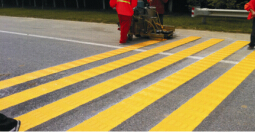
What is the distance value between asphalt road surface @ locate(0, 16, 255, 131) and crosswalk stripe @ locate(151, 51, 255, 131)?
11 mm

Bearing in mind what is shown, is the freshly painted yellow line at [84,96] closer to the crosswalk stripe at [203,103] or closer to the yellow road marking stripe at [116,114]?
the yellow road marking stripe at [116,114]

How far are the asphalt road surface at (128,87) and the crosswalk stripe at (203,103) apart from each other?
0.04 feet

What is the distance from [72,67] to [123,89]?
1568 mm

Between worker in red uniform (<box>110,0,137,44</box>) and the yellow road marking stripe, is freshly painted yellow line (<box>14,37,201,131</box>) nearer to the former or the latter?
the yellow road marking stripe

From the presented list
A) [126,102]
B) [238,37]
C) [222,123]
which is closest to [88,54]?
[126,102]

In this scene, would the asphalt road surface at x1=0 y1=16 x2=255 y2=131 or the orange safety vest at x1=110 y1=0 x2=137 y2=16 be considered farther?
the orange safety vest at x1=110 y1=0 x2=137 y2=16

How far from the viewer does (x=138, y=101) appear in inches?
133

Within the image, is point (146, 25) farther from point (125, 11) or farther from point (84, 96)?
point (84, 96)

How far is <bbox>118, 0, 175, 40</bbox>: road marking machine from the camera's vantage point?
25.3 ft

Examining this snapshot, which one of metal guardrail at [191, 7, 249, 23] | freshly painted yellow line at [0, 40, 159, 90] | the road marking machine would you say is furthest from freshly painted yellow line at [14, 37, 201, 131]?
metal guardrail at [191, 7, 249, 23]

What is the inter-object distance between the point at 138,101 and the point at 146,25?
490 cm

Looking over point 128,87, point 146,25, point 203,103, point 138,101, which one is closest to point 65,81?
point 128,87

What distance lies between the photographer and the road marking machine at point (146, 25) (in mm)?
7715

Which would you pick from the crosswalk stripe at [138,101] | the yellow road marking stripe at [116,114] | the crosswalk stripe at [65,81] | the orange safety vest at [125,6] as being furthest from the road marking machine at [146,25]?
the yellow road marking stripe at [116,114]
